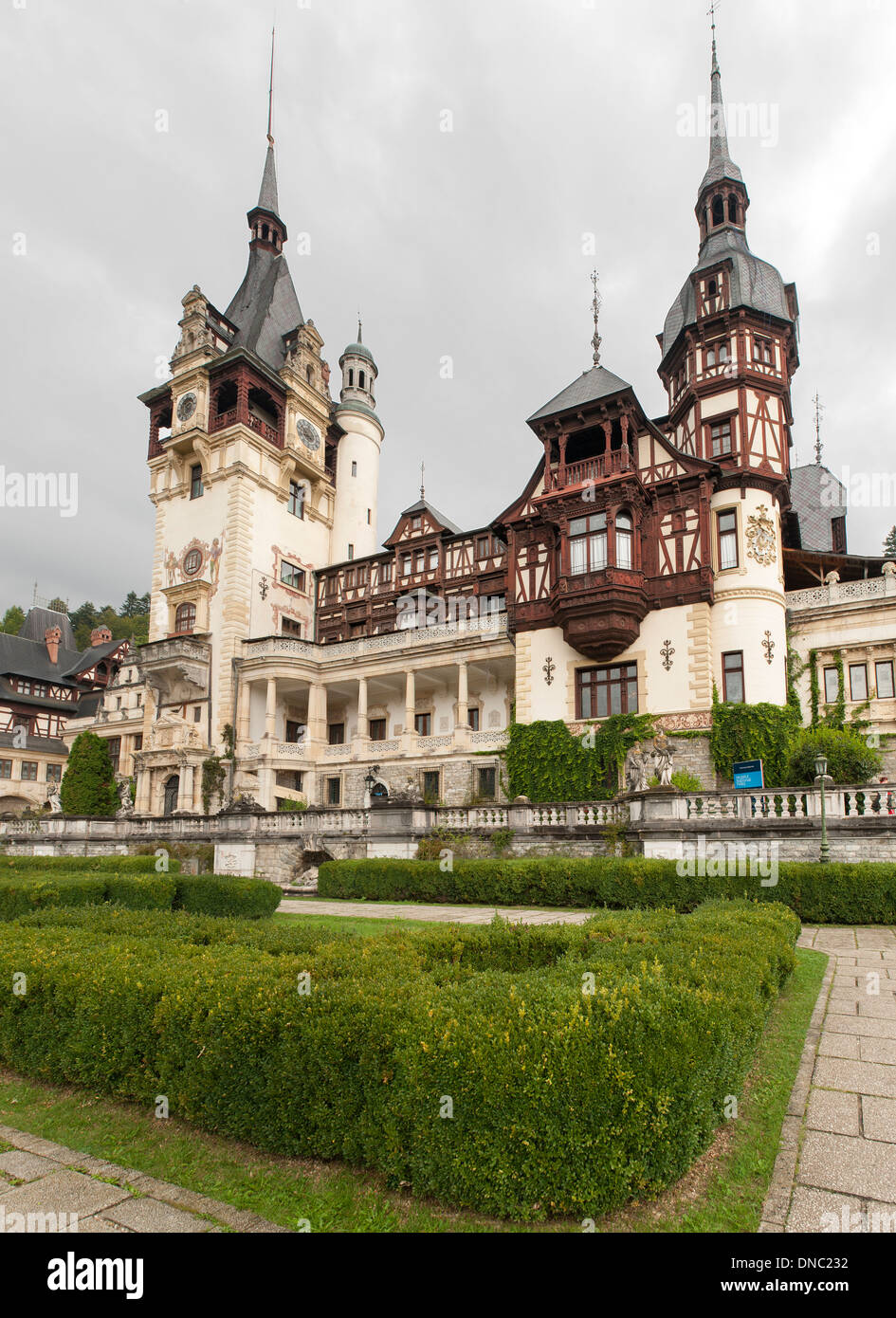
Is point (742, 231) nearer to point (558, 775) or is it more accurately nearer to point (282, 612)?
point (558, 775)

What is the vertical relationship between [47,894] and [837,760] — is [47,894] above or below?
below

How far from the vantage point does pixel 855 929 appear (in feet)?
42.0

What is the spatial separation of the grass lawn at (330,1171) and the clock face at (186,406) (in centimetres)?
4196

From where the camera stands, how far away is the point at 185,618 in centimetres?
4109

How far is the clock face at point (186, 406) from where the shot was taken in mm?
42312

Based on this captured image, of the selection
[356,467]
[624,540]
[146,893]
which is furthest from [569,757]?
[356,467]

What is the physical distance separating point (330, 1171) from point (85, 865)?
57.2ft

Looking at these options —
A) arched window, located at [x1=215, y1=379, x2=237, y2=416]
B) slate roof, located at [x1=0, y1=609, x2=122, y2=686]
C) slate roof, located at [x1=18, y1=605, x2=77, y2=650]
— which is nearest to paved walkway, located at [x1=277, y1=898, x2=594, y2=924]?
arched window, located at [x1=215, y1=379, x2=237, y2=416]

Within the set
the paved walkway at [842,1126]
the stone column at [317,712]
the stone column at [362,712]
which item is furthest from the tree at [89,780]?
the paved walkway at [842,1126]

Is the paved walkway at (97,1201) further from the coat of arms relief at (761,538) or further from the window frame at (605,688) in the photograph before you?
the coat of arms relief at (761,538)

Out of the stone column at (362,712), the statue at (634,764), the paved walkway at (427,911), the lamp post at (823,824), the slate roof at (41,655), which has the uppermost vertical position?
the slate roof at (41,655)

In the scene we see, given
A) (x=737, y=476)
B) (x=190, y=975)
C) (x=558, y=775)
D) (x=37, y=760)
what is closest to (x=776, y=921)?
(x=190, y=975)

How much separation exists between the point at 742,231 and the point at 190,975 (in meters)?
40.0

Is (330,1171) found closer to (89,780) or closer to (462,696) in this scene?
(462,696)
